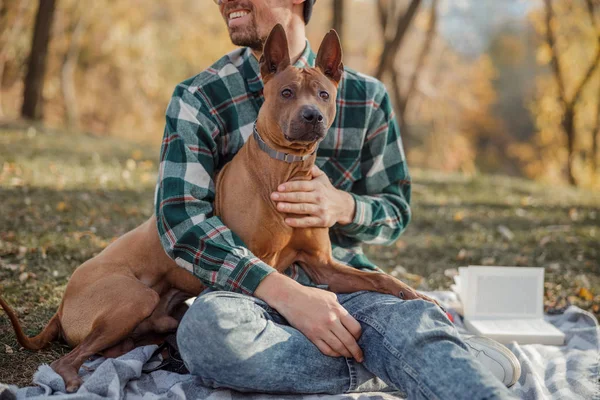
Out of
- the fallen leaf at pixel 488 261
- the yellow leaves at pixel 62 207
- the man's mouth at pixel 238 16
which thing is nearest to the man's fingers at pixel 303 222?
the man's mouth at pixel 238 16

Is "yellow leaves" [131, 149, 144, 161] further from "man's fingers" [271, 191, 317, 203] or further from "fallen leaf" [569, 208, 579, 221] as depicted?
"man's fingers" [271, 191, 317, 203]

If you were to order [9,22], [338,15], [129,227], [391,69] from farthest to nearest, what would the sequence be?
[9,22] < [391,69] < [338,15] < [129,227]

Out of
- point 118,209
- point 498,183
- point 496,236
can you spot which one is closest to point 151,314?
point 118,209

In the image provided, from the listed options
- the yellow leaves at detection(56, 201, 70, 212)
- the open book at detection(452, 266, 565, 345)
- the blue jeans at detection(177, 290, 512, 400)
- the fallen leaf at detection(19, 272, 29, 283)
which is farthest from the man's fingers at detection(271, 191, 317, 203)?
the yellow leaves at detection(56, 201, 70, 212)

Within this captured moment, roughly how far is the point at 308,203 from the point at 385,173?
28.6 inches

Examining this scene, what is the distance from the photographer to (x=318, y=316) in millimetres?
2559

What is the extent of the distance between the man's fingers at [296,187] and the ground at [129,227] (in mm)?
1341

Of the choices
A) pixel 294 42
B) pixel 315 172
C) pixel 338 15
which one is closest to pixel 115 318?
pixel 315 172

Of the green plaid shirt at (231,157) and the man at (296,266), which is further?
the green plaid shirt at (231,157)

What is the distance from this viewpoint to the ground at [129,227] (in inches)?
156

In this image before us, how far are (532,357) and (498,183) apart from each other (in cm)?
680

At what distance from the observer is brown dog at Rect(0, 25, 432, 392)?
280 centimetres

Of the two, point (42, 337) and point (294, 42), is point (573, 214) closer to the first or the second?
point (294, 42)

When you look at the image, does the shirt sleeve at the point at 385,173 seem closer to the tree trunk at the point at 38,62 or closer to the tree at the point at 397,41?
the tree at the point at 397,41
